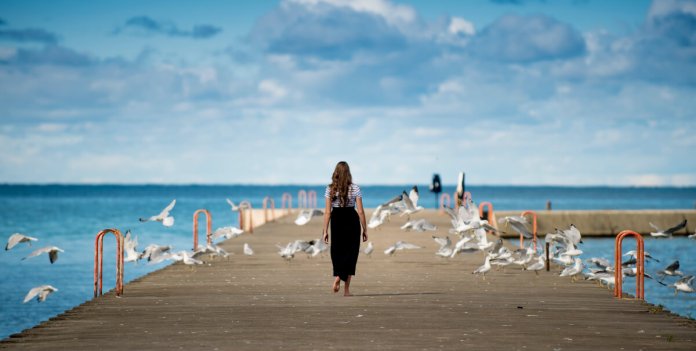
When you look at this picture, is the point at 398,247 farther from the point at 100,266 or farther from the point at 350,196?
the point at 100,266

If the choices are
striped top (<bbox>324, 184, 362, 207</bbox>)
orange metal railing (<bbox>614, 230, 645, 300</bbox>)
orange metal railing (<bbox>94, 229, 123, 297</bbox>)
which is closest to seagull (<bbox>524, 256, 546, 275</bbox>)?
orange metal railing (<bbox>614, 230, 645, 300</bbox>)

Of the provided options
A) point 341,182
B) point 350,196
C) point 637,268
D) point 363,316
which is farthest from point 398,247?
point 363,316

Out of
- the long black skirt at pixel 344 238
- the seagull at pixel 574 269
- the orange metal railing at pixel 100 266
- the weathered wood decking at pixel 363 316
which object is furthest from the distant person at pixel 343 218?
the seagull at pixel 574 269

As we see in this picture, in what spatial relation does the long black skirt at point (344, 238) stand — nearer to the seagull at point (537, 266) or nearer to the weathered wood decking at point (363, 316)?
the weathered wood decking at point (363, 316)

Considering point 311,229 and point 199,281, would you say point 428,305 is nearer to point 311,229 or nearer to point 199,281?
point 199,281

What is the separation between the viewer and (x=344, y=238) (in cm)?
1382

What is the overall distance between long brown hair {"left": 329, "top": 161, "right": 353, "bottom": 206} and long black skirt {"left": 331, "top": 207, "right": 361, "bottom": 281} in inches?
7.9

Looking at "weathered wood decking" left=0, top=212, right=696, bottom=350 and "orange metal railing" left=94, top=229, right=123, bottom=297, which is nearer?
"weathered wood decking" left=0, top=212, right=696, bottom=350

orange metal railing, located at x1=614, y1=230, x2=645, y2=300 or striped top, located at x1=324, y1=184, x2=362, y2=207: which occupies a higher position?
striped top, located at x1=324, y1=184, x2=362, y2=207

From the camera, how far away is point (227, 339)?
1012cm

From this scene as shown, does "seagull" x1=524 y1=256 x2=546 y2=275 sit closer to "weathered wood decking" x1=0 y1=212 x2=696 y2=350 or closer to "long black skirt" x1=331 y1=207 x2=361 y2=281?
"weathered wood decking" x1=0 y1=212 x2=696 y2=350

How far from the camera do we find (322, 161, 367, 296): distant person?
1362 cm

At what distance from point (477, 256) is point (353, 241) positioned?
359 inches

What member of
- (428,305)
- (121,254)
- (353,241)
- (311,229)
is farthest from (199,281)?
(311,229)
